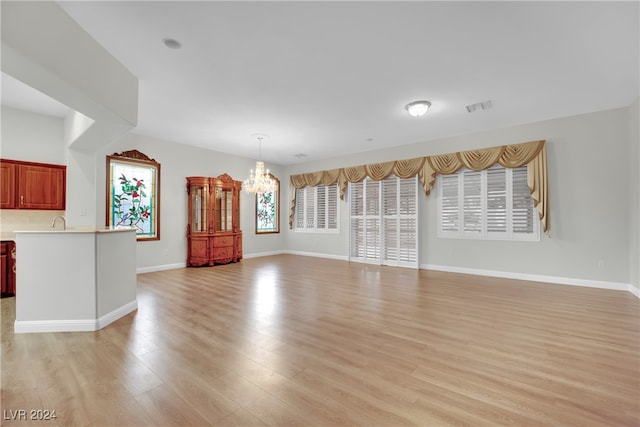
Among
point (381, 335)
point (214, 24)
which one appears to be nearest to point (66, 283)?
point (214, 24)

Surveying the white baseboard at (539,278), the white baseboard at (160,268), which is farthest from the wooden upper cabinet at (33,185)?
the white baseboard at (539,278)

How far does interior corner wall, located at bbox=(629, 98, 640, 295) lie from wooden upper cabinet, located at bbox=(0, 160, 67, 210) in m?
9.19

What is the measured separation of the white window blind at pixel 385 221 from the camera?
6.50 metres

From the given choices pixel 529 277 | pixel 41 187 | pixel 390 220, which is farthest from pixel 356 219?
pixel 41 187

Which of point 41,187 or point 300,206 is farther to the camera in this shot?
point 300,206

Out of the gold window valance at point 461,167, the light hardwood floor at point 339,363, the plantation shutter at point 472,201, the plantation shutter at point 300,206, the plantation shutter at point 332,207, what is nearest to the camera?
the light hardwood floor at point 339,363

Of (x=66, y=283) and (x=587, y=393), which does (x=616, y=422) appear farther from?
(x=66, y=283)

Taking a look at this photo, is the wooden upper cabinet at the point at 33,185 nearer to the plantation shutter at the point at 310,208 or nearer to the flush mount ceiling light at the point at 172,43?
the flush mount ceiling light at the point at 172,43

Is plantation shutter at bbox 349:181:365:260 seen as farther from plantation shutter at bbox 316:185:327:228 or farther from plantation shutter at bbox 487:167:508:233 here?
plantation shutter at bbox 487:167:508:233

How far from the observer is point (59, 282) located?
2.91 meters

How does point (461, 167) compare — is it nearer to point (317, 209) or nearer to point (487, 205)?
point (487, 205)

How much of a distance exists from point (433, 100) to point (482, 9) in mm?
1834

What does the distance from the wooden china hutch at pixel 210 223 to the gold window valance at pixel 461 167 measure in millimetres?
2656

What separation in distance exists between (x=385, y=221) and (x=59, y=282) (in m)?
6.03
